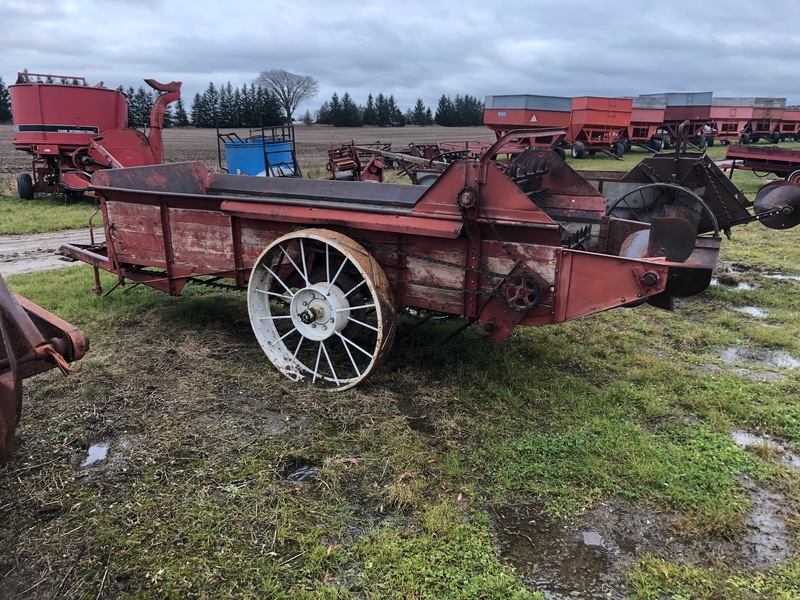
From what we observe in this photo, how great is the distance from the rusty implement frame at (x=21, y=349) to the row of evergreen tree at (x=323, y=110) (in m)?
52.2

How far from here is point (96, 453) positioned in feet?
10.9

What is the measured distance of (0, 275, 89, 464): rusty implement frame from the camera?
2.15 m

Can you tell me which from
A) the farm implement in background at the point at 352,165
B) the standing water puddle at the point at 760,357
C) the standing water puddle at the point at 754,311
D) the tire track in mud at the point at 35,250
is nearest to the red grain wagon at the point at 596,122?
the farm implement in background at the point at 352,165

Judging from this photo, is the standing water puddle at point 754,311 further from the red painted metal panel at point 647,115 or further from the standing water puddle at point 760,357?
the red painted metal panel at point 647,115

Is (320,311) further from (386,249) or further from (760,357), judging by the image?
(760,357)

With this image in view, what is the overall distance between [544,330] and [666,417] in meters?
1.68

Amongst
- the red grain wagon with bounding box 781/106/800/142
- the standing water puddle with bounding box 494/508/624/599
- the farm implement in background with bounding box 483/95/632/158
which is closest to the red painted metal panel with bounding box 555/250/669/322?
the standing water puddle with bounding box 494/508/624/599

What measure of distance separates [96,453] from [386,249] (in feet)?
7.15

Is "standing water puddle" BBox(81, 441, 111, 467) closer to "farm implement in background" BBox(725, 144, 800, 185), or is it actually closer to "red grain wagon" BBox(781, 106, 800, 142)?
"farm implement in background" BBox(725, 144, 800, 185)

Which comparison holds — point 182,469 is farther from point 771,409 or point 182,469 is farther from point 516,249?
point 771,409

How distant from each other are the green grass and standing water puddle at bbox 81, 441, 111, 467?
27.6 feet

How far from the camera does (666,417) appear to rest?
3799 mm

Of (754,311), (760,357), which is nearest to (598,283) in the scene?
(760,357)

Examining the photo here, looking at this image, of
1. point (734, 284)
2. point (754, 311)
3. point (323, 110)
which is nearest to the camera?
point (754, 311)
